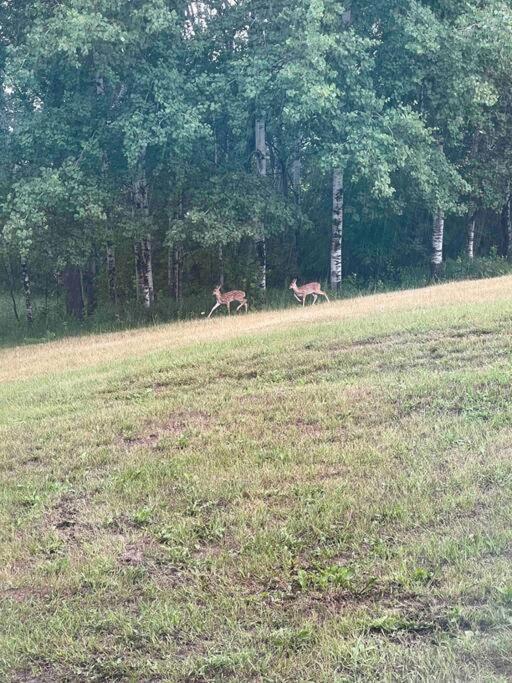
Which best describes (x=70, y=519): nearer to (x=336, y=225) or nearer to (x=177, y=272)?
(x=336, y=225)

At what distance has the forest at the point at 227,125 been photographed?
50.3ft

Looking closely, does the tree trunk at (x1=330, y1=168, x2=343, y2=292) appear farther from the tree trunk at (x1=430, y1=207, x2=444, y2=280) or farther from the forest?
the tree trunk at (x1=430, y1=207, x2=444, y2=280)

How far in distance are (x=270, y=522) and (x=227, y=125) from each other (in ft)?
52.1

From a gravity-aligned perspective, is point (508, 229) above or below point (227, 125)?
below

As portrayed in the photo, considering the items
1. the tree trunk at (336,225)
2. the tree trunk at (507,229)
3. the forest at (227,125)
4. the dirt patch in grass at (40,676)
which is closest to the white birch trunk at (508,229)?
the tree trunk at (507,229)

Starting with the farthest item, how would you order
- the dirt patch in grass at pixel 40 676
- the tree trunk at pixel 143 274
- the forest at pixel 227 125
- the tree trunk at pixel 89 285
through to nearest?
the tree trunk at pixel 89 285 < the tree trunk at pixel 143 274 < the forest at pixel 227 125 < the dirt patch in grass at pixel 40 676

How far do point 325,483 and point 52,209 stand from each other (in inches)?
536

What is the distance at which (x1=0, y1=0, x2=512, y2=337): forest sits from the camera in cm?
1534

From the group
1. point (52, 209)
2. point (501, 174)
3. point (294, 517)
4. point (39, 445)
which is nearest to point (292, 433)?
point (294, 517)

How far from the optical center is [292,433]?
604cm

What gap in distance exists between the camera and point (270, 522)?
4.45 meters

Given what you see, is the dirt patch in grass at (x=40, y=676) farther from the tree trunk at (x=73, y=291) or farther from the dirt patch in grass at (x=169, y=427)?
the tree trunk at (x=73, y=291)

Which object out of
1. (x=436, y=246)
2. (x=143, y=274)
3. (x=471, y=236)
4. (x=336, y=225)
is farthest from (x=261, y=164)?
(x=471, y=236)

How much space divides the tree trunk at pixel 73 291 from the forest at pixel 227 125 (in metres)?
0.07
